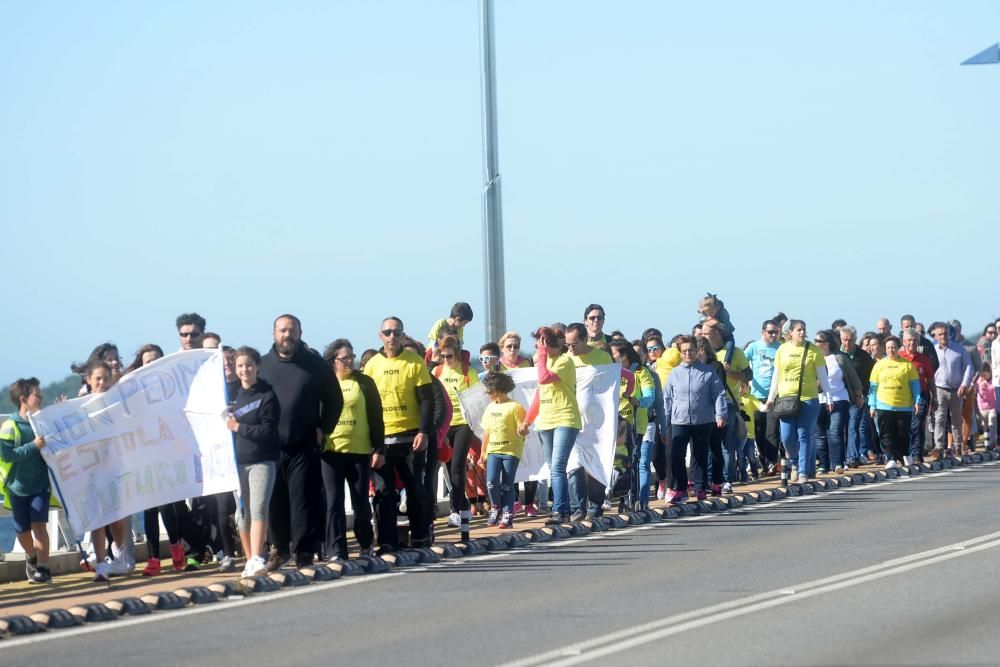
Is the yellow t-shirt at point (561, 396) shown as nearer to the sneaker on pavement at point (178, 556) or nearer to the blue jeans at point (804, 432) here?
the sneaker on pavement at point (178, 556)

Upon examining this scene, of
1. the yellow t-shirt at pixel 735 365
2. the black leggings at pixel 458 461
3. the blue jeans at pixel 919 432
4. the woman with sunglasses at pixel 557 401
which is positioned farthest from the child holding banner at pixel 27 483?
the blue jeans at pixel 919 432

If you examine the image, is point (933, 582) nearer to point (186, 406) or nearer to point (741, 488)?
point (186, 406)

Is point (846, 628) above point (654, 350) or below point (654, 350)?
below

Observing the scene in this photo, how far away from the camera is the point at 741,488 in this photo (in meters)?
23.2

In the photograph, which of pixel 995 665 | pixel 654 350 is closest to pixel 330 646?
pixel 995 665

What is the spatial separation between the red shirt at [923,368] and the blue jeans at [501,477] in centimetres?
977

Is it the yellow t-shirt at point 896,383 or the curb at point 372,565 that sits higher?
the yellow t-shirt at point 896,383

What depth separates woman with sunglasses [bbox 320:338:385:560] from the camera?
15305mm

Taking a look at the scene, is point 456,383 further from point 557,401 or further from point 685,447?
point 685,447

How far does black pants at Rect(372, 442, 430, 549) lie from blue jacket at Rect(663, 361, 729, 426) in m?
5.00

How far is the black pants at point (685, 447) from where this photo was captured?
20.5m

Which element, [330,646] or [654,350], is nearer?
[330,646]

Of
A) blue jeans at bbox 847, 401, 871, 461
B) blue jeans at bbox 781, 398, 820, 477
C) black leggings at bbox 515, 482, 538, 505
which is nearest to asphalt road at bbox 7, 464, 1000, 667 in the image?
black leggings at bbox 515, 482, 538, 505

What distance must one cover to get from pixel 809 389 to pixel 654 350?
1.95m
